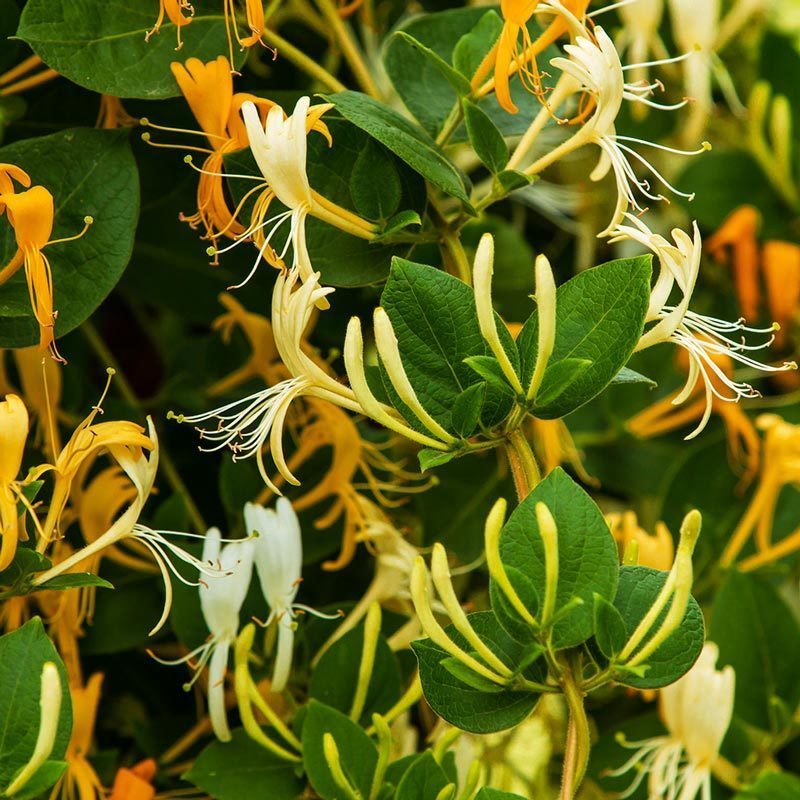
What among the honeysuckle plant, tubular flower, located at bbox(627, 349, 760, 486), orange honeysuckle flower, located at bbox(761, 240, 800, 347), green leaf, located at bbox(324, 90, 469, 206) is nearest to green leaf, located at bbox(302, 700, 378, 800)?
the honeysuckle plant

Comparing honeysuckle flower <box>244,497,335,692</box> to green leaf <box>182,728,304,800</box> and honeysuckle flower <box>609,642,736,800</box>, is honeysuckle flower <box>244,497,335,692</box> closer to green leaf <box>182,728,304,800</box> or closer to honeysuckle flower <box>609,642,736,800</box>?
green leaf <box>182,728,304,800</box>

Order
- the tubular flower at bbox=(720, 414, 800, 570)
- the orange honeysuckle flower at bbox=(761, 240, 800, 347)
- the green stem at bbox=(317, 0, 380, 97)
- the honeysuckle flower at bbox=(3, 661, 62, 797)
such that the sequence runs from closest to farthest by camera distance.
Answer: the honeysuckle flower at bbox=(3, 661, 62, 797) → the green stem at bbox=(317, 0, 380, 97) → the tubular flower at bbox=(720, 414, 800, 570) → the orange honeysuckle flower at bbox=(761, 240, 800, 347)

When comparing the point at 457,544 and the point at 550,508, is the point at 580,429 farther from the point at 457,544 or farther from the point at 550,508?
the point at 550,508

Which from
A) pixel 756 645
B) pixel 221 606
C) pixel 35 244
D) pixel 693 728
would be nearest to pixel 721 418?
pixel 756 645

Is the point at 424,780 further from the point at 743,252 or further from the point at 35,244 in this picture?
the point at 743,252

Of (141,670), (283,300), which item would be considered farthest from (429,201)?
(141,670)
